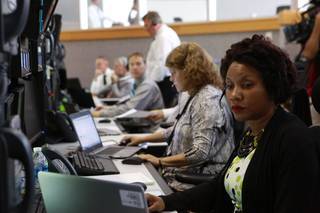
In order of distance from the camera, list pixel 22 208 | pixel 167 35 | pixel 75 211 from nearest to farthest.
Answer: pixel 22 208 < pixel 75 211 < pixel 167 35

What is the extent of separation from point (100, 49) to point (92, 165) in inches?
223

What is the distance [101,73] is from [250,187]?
5870mm

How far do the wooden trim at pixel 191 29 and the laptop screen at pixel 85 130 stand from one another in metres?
4.50

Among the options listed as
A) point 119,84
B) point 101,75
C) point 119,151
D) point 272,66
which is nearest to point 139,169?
point 119,151

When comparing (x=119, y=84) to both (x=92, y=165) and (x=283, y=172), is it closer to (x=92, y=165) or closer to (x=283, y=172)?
(x=92, y=165)

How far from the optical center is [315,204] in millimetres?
1573

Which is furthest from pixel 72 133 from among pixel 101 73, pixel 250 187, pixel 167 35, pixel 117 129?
pixel 101 73

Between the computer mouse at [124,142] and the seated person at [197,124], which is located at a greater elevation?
the seated person at [197,124]

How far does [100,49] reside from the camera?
8039mm

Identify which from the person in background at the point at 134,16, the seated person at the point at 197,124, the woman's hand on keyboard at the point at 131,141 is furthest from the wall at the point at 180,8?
the seated person at the point at 197,124

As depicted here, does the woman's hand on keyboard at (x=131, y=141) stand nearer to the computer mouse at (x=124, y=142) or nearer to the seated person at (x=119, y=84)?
the computer mouse at (x=124, y=142)

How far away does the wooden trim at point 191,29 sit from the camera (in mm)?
7280

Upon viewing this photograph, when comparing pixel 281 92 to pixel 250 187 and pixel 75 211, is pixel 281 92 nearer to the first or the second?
pixel 250 187

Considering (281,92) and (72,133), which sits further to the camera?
(72,133)
